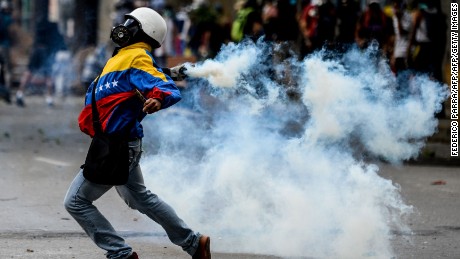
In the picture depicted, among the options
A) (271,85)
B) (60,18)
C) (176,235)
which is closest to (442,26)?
(271,85)

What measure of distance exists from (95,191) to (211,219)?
1935mm

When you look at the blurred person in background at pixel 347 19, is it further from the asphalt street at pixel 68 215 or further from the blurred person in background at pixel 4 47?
the blurred person in background at pixel 4 47

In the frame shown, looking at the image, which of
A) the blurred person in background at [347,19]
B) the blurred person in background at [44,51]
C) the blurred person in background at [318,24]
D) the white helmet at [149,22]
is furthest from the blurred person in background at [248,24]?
the white helmet at [149,22]

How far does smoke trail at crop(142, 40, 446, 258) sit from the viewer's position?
7227 mm

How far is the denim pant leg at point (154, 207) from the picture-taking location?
21.3 feet

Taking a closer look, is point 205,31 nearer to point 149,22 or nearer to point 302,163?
point 302,163

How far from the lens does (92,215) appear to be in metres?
6.37

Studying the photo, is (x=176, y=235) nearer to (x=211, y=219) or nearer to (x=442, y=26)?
(x=211, y=219)

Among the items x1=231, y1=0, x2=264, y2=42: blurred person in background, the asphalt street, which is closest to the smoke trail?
the asphalt street

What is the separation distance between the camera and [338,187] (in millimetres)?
7359

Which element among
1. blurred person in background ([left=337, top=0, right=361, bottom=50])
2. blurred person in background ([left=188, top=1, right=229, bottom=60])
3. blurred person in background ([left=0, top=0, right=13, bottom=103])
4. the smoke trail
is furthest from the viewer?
blurred person in background ([left=0, top=0, right=13, bottom=103])

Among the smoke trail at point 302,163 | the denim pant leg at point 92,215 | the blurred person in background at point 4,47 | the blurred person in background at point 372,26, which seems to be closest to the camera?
the denim pant leg at point 92,215

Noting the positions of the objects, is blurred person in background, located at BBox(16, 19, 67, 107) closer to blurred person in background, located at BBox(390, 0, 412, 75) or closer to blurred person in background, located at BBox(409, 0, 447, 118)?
blurred person in background, located at BBox(390, 0, 412, 75)

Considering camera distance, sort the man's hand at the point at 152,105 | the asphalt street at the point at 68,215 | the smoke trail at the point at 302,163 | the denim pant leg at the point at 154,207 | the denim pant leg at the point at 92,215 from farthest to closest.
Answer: the asphalt street at the point at 68,215 → the smoke trail at the point at 302,163 → the denim pant leg at the point at 154,207 → the denim pant leg at the point at 92,215 → the man's hand at the point at 152,105
